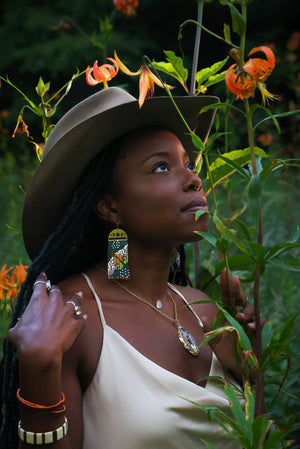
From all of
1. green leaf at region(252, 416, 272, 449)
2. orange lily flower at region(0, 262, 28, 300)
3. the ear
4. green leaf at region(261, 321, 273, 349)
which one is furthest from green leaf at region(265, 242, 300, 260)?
orange lily flower at region(0, 262, 28, 300)

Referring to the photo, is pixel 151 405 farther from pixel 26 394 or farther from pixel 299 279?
pixel 299 279

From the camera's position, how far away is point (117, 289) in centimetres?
139

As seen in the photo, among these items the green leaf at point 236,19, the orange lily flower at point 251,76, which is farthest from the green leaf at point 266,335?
the green leaf at point 236,19

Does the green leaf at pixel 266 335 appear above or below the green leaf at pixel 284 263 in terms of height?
below

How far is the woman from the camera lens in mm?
1208

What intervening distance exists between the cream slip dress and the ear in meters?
0.24

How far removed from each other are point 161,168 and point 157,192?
0.08 meters

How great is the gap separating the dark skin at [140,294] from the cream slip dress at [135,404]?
1.2 inches

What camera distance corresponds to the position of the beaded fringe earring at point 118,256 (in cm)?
136

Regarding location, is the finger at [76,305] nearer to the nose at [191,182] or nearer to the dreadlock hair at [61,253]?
the dreadlock hair at [61,253]

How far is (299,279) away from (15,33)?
18.3 feet

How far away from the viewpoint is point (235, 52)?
0.94 meters

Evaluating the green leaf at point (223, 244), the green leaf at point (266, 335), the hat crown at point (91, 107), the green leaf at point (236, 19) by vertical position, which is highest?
the green leaf at point (236, 19)

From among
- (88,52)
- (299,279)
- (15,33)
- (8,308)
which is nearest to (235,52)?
(8,308)
